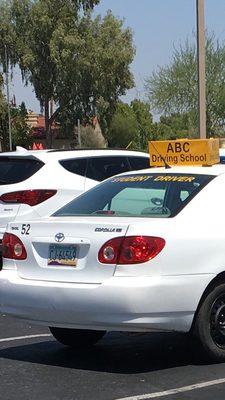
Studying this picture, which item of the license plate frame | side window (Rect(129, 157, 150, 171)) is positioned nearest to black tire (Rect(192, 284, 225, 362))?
the license plate frame

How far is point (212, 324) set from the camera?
219 inches

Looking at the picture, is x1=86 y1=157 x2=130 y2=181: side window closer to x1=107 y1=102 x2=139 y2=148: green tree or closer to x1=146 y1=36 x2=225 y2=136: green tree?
x1=146 y1=36 x2=225 y2=136: green tree

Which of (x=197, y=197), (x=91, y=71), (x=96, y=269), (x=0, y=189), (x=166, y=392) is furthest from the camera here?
(x=91, y=71)

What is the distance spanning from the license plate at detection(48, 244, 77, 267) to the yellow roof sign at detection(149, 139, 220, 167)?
1.56 m

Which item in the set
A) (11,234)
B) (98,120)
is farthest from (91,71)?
(11,234)

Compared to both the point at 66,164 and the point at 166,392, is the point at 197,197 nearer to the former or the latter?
the point at 166,392

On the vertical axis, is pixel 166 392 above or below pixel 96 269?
below

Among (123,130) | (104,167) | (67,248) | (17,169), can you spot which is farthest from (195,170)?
(123,130)

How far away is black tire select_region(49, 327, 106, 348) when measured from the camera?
20.8 feet

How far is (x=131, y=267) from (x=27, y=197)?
420 cm

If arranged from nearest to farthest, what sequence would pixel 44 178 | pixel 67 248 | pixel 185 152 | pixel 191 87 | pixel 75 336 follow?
pixel 67 248 → pixel 75 336 → pixel 185 152 → pixel 44 178 → pixel 191 87

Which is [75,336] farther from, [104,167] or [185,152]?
[104,167]

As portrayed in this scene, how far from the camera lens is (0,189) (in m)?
9.34

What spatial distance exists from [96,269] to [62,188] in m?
4.17
